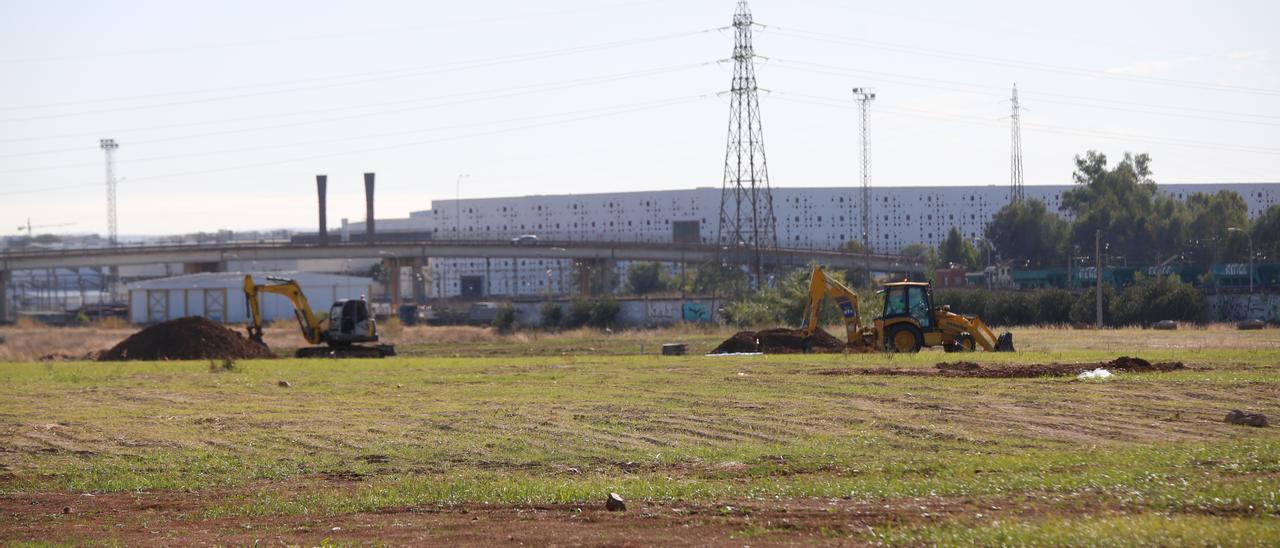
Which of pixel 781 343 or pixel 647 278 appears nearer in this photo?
pixel 781 343

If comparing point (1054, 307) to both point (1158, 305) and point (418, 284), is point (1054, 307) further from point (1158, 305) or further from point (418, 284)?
point (418, 284)

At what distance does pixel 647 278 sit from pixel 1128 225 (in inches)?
2531

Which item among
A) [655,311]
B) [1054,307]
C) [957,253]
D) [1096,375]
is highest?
[957,253]

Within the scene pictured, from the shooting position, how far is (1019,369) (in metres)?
35.0

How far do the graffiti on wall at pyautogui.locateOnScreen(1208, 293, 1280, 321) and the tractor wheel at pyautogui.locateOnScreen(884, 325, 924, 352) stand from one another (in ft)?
159

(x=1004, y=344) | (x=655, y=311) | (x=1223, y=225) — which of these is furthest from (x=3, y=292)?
(x=1223, y=225)

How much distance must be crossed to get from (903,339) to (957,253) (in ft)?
288

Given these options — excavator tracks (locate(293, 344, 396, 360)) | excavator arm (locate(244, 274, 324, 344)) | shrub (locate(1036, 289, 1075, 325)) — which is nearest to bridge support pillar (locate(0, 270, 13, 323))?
excavator arm (locate(244, 274, 324, 344))

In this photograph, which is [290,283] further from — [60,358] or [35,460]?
[35,460]

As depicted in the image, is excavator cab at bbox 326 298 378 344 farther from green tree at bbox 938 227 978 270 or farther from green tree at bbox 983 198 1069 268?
green tree at bbox 983 198 1069 268

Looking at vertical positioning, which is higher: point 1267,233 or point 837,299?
point 1267,233

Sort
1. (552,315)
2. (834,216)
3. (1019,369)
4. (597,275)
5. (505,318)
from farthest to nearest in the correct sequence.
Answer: (834,216) → (597,275) → (552,315) → (505,318) → (1019,369)

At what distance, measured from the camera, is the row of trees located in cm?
11500

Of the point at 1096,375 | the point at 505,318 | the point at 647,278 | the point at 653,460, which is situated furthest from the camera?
the point at 647,278
